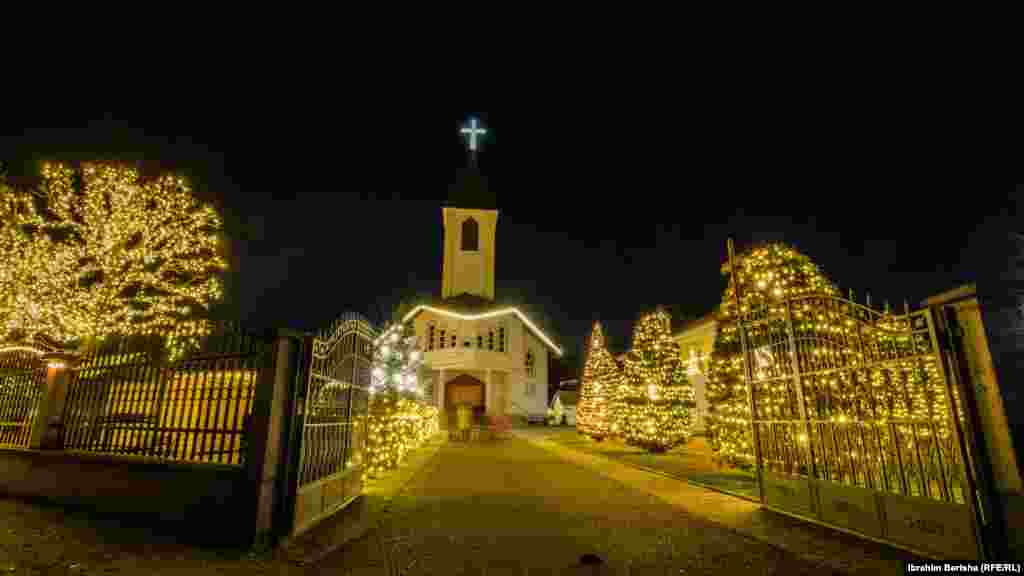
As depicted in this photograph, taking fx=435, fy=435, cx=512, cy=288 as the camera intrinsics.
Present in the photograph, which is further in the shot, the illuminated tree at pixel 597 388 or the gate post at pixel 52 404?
the illuminated tree at pixel 597 388

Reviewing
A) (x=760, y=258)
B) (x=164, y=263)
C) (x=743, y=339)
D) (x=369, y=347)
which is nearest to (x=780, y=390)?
(x=743, y=339)

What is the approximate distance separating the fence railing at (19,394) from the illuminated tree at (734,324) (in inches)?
472

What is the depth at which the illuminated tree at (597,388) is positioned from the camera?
2053 centimetres

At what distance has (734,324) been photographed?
403 inches

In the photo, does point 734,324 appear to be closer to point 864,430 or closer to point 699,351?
point 864,430

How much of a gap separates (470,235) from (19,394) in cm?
2916

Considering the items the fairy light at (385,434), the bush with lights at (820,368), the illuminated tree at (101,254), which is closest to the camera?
the bush with lights at (820,368)

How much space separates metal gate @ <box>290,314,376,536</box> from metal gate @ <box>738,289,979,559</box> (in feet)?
21.6

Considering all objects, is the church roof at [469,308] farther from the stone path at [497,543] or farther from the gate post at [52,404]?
the stone path at [497,543]

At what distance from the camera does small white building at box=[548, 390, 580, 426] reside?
4559 cm

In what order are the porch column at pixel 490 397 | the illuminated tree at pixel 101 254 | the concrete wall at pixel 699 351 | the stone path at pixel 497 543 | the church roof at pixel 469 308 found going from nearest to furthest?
the stone path at pixel 497 543
the illuminated tree at pixel 101 254
the concrete wall at pixel 699 351
the porch column at pixel 490 397
the church roof at pixel 469 308

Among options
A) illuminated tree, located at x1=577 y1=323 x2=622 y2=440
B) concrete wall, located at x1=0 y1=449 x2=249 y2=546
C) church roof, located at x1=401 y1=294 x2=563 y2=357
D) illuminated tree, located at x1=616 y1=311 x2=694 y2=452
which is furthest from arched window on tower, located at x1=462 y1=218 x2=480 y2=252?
concrete wall, located at x1=0 y1=449 x2=249 y2=546

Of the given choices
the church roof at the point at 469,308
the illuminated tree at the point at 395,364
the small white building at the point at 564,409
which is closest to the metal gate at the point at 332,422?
the illuminated tree at the point at 395,364

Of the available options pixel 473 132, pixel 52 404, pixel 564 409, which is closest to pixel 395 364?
pixel 52 404
